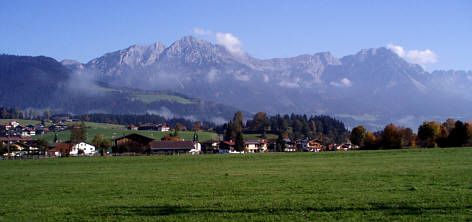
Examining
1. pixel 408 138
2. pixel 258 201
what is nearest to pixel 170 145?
pixel 408 138

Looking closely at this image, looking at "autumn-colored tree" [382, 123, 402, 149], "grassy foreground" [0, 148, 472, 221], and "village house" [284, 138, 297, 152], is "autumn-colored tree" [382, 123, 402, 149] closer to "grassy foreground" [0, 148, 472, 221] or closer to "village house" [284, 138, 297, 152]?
"village house" [284, 138, 297, 152]

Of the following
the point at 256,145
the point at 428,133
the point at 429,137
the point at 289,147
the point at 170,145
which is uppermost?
the point at 428,133

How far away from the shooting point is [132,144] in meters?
124

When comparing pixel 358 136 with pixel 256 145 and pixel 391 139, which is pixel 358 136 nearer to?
pixel 391 139

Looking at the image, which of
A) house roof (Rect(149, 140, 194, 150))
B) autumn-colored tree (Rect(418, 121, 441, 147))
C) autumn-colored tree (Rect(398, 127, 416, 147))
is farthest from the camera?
house roof (Rect(149, 140, 194, 150))

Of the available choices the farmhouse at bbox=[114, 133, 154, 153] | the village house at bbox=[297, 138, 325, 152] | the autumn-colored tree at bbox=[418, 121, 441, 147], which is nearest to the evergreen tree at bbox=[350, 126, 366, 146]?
the autumn-colored tree at bbox=[418, 121, 441, 147]

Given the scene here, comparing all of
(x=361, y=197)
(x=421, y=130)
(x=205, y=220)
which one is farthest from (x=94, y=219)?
(x=421, y=130)

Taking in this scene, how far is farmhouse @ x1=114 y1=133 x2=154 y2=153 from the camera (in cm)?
11669

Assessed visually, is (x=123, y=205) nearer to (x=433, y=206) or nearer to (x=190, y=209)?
(x=190, y=209)

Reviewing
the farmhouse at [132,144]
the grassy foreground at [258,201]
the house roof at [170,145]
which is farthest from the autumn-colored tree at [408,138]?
the grassy foreground at [258,201]

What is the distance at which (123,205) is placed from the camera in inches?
704

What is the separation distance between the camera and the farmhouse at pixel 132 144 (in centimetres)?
11669

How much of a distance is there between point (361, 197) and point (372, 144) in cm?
9502

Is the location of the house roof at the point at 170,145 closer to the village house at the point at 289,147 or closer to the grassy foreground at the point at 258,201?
the village house at the point at 289,147
